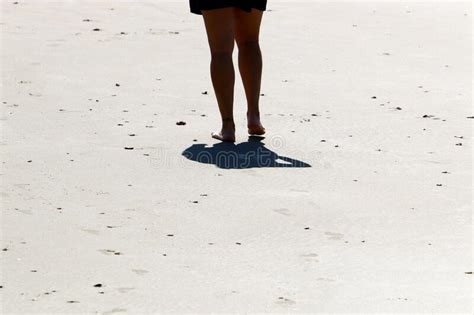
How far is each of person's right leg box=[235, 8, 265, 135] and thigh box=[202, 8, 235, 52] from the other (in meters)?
0.21

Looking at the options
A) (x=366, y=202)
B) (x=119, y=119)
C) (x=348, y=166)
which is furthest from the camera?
(x=119, y=119)

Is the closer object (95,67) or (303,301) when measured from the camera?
(303,301)

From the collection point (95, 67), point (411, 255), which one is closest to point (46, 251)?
point (411, 255)

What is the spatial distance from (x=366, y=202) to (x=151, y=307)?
1986 mm

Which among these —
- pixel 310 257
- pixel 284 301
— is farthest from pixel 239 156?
pixel 284 301

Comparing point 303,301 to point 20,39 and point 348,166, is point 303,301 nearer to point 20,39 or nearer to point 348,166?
point 348,166

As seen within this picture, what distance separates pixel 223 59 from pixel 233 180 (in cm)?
114

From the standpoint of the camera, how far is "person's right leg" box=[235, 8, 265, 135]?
8.09 m

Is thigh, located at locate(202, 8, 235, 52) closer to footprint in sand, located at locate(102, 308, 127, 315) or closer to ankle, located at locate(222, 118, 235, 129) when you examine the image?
ankle, located at locate(222, 118, 235, 129)

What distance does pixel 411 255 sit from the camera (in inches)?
228

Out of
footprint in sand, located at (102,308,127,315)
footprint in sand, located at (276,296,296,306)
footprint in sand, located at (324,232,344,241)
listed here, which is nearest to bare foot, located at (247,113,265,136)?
footprint in sand, located at (324,232,344,241)

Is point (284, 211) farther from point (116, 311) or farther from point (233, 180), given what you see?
point (116, 311)

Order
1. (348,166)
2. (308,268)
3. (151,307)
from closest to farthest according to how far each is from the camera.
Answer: (151,307) → (308,268) → (348,166)

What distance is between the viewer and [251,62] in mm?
8148
